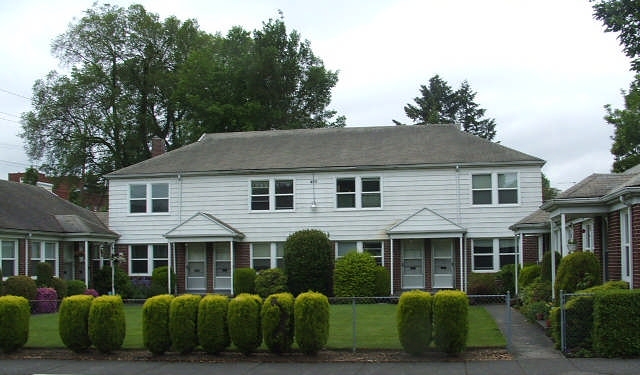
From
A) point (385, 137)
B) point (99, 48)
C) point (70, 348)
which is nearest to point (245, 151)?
point (385, 137)

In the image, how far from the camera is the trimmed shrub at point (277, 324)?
47.1 ft

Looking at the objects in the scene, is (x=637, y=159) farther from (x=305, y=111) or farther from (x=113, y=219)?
(x=113, y=219)

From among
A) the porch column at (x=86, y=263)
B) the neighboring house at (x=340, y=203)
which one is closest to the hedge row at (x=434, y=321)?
the neighboring house at (x=340, y=203)

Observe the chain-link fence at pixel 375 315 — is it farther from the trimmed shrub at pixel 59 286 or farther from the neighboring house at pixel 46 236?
the neighboring house at pixel 46 236

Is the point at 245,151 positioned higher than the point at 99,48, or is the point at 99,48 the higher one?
the point at 99,48

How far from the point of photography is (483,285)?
28.2 meters

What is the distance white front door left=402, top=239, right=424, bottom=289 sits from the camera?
30062mm

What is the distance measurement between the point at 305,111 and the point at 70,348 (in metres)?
37.2

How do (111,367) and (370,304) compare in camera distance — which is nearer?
(111,367)

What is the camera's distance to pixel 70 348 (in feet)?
49.9

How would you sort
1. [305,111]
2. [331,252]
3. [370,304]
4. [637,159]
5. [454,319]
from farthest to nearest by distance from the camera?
[305,111] < [637,159] < [331,252] < [370,304] < [454,319]

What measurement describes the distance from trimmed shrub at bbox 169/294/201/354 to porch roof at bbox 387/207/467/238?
1533cm

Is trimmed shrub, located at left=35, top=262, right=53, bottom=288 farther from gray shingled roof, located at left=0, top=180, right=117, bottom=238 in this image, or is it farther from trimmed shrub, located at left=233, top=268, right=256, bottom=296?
trimmed shrub, located at left=233, top=268, right=256, bottom=296

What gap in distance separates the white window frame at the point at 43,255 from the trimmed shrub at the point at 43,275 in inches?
37.3
